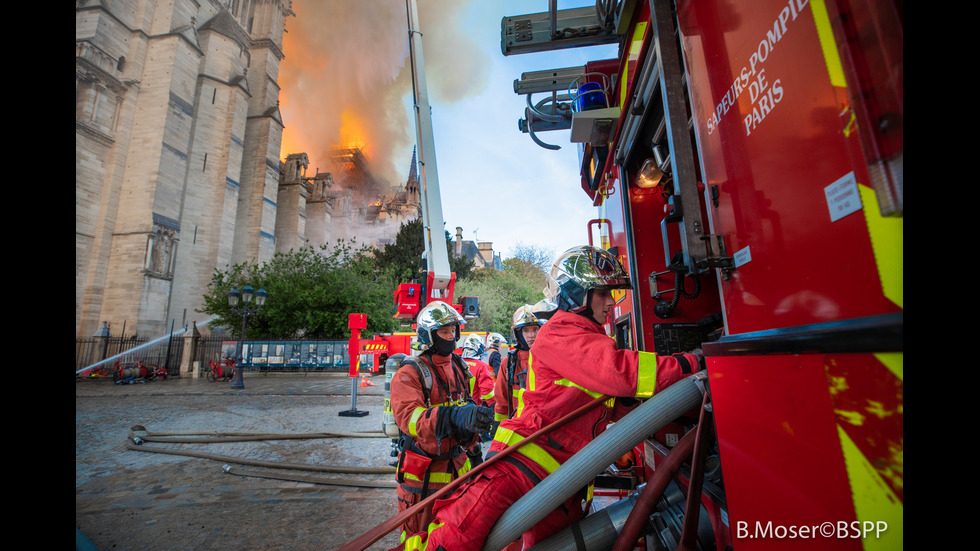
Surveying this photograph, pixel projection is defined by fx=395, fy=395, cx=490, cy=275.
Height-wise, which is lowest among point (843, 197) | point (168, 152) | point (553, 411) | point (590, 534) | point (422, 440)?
point (590, 534)

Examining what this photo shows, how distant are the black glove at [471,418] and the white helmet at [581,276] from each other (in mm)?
837

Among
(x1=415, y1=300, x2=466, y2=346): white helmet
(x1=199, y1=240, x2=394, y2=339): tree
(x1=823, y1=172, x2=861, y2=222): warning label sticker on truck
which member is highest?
(x1=199, y1=240, x2=394, y2=339): tree

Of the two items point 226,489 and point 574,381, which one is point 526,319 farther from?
point 226,489

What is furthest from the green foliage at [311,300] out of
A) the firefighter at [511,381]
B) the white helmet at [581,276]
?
the white helmet at [581,276]

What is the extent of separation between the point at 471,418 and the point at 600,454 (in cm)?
102

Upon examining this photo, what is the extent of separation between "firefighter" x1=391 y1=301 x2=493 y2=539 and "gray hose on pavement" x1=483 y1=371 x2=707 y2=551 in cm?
84

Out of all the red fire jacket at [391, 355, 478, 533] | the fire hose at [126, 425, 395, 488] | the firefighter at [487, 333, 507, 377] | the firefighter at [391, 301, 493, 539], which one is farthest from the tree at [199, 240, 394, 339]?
the red fire jacket at [391, 355, 478, 533]

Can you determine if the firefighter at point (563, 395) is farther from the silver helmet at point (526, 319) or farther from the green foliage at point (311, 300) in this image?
the green foliage at point (311, 300)

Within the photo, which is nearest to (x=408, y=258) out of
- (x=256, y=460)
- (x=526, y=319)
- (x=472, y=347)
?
(x=472, y=347)

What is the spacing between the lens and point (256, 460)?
5.07 m

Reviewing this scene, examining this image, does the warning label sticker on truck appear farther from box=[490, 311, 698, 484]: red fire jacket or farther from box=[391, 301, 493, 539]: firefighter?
box=[391, 301, 493, 539]: firefighter

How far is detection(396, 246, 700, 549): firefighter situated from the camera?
1.61 m

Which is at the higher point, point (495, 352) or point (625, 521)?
point (495, 352)

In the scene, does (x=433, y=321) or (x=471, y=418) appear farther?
(x=433, y=321)
